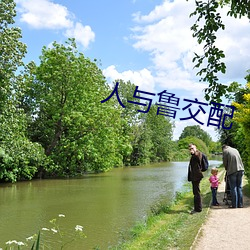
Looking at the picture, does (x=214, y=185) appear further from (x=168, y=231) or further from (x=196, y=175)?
(x=168, y=231)

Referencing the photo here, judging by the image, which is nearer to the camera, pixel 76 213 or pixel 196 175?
pixel 196 175

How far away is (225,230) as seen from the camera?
7.62 m

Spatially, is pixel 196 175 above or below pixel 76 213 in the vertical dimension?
above

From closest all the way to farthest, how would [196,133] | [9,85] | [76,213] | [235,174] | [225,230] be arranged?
1. [225,230]
2. [235,174]
3. [76,213]
4. [9,85]
5. [196,133]

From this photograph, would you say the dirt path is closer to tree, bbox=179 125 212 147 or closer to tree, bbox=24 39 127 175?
tree, bbox=24 39 127 175

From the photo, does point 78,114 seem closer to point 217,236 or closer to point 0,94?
point 0,94

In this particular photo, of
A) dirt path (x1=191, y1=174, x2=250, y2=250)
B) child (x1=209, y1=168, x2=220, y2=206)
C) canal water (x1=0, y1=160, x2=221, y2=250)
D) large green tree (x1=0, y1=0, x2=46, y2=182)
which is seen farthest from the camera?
large green tree (x1=0, y1=0, x2=46, y2=182)

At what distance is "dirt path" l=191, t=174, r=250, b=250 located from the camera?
6539mm

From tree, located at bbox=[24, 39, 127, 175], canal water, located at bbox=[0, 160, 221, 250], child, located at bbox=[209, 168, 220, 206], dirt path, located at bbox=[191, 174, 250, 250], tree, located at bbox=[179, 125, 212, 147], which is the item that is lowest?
canal water, located at bbox=[0, 160, 221, 250]

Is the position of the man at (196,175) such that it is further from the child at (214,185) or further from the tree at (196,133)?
the tree at (196,133)

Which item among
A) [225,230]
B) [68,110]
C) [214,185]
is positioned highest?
[68,110]

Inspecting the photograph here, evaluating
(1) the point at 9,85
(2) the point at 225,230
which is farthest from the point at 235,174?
(1) the point at 9,85

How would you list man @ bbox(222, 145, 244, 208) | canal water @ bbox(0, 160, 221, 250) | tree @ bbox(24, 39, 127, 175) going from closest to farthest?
canal water @ bbox(0, 160, 221, 250), man @ bbox(222, 145, 244, 208), tree @ bbox(24, 39, 127, 175)

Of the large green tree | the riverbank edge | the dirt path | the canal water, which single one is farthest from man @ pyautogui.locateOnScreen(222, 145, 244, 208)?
the large green tree
